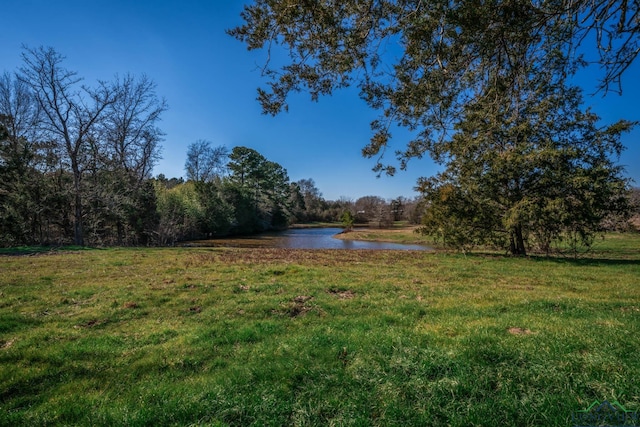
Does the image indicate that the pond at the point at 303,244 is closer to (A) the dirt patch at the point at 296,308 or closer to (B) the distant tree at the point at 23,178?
(B) the distant tree at the point at 23,178

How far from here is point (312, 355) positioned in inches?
166

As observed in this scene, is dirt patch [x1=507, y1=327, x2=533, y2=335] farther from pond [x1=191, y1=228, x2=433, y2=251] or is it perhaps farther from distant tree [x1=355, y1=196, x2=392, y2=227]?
distant tree [x1=355, y1=196, x2=392, y2=227]

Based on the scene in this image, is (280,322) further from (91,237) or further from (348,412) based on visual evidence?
(91,237)

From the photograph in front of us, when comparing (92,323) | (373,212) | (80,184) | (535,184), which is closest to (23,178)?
(80,184)

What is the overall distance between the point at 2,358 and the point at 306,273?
800 centimetres

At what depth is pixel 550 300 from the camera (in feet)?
22.2

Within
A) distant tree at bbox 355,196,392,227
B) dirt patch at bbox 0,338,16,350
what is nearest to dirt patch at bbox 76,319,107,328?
dirt patch at bbox 0,338,16,350

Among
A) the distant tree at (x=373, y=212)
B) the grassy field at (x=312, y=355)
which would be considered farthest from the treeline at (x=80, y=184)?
the distant tree at (x=373, y=212)

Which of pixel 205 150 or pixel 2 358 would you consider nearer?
pixel 2 358

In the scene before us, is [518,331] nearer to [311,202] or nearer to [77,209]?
[77,209]

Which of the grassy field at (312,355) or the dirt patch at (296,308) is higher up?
the grassy field at (312,355)

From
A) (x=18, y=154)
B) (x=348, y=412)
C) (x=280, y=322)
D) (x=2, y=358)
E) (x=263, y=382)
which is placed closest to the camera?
(x=348, y=412)

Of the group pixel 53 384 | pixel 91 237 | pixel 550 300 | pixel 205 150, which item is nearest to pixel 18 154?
pixel 91 237

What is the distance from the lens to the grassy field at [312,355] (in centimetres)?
294
